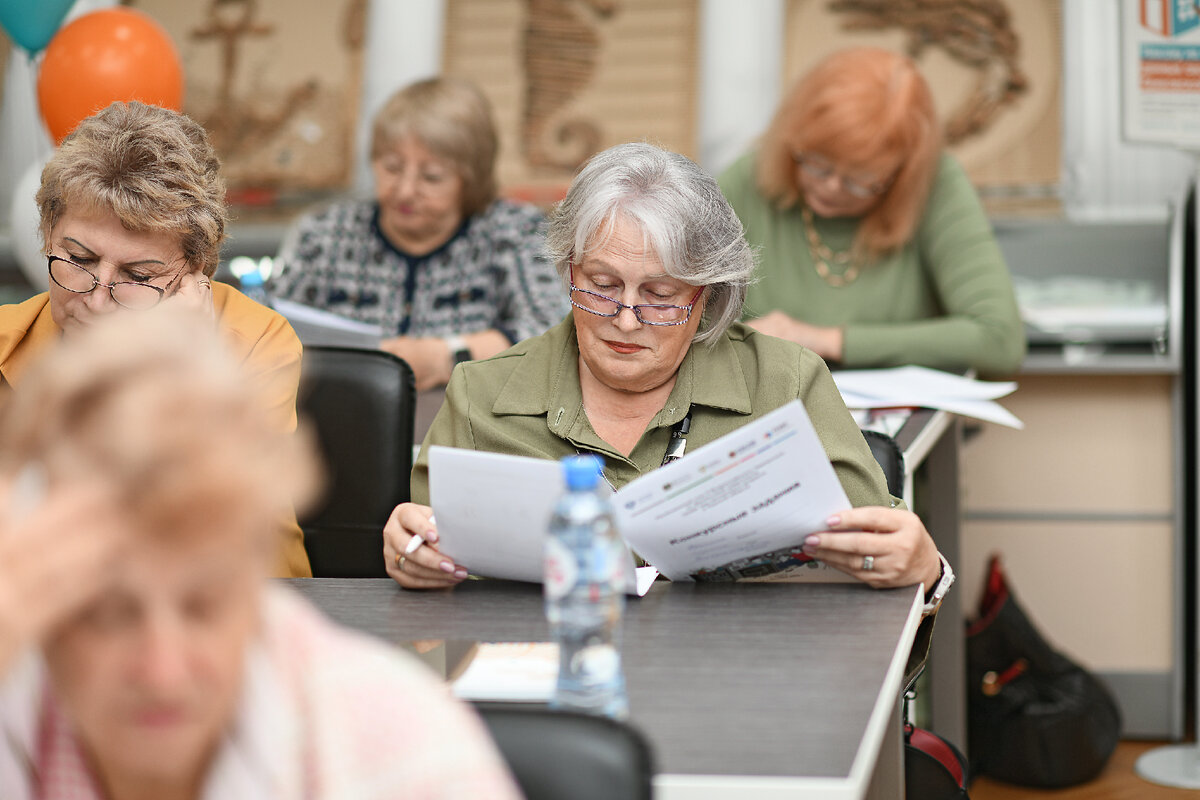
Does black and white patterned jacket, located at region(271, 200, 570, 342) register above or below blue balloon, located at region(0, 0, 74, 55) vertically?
below

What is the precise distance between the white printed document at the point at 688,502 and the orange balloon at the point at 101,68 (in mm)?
1830

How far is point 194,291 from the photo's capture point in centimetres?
187

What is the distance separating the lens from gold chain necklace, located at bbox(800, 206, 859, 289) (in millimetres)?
3135

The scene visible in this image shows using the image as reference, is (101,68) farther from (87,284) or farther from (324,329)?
(87,284)

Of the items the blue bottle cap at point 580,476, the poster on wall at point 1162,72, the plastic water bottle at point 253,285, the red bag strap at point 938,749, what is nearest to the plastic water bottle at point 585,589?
the blue bottle cap at point 580,476

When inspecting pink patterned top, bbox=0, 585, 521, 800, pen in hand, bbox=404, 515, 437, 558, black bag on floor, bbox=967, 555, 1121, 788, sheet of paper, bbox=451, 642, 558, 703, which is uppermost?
pink patterned top, bbox=0, 585, 521, 800

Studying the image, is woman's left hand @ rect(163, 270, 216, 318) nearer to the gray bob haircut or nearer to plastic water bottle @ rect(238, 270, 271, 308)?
the gray bob haircut

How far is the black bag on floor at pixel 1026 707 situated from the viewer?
3.04 m

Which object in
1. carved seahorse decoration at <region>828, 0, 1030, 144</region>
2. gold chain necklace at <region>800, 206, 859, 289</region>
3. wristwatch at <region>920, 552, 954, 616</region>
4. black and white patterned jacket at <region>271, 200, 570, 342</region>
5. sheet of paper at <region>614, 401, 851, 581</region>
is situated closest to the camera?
sheet of paper at <region>614, 401, 851, 581</region>

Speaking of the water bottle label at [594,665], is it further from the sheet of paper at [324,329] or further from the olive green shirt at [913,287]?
the olive green shirt at [913,287]

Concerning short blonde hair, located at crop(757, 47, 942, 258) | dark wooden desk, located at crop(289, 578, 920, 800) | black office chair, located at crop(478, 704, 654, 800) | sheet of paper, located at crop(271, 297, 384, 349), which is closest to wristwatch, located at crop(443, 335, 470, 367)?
sheet of paper, located at crop(271, 297, 384, 349)

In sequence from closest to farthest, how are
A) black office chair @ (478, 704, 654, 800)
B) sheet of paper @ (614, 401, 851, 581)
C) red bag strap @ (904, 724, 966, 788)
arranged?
black office chair @ (478, 704, 654, 800) → sheet of paper @ (614, 401, 851, 581) → red bag strap @ (904, 724, 966, 788)

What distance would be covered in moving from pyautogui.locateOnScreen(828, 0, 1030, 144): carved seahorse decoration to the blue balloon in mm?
2464

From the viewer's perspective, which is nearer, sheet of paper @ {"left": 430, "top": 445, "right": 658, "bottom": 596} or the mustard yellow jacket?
sheet of paper @ {"left": 430, "top": 445, "right": 658, "bottom": 596}
